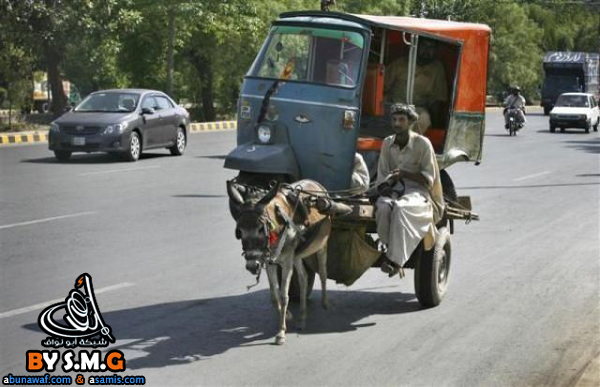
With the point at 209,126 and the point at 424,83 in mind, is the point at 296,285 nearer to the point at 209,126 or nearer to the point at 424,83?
the point at 424,83

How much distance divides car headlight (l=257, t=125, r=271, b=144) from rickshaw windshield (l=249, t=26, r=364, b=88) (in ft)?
2.13

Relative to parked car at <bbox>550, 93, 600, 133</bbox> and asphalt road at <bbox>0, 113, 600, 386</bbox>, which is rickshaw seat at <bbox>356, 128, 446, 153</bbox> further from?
parked car at <bbox>550, 93, 600, 133</bbox>

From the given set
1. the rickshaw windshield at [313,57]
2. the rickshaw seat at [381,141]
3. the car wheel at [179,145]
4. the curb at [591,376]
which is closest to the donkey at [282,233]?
the rickshaw windshield at [313,57]

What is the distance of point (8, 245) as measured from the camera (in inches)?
494

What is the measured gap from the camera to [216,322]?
878 centimetres

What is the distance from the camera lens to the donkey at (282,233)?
7422 millimetres

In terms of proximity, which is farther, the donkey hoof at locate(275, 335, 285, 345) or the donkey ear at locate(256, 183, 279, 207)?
the donkey hoof at locate(275, 335, 285, 345)

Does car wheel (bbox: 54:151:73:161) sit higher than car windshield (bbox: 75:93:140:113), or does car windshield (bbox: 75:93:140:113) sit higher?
car windshield (bbox: 75:93:140:113)

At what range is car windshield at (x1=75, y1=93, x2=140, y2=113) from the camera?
85.1 feet

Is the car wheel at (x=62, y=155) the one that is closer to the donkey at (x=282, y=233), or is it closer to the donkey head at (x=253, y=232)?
the donkey at (x=282, y=233)

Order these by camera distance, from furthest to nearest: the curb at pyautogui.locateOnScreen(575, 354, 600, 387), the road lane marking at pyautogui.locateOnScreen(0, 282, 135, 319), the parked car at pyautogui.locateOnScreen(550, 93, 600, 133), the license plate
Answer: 1. the parked car at pyautogui.locateOnScreen(550, 93, 600, 133)
2. the license plate
3. the road lane marking at pyautogui.locateOnScreen(0, 282, 135, 319)
4. the curb at pyautogui.locateOnScreen(575, 354, 600, 387)

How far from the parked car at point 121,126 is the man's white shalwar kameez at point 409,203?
15998mm

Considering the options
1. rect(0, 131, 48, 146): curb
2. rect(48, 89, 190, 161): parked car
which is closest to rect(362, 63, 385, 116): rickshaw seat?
rect(48, 89, 190, 161): parked car

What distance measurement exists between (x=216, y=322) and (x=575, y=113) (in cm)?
3941
